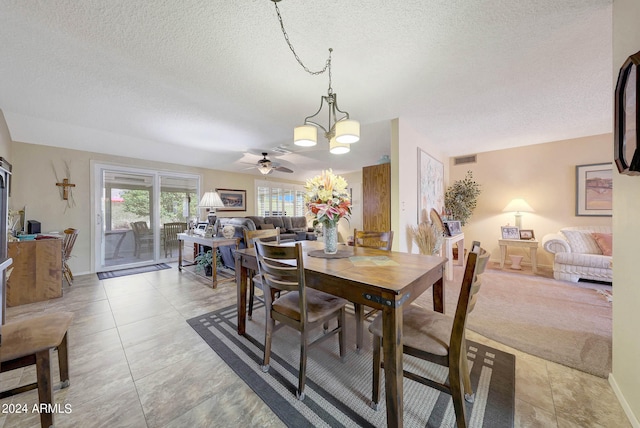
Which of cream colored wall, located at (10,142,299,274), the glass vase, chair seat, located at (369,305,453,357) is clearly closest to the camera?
chair seat, located at (369,305,453,357)

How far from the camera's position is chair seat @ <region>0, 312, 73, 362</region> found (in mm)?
1085

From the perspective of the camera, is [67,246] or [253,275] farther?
[67,246]

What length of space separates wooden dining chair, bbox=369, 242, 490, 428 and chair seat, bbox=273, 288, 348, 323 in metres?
0.34

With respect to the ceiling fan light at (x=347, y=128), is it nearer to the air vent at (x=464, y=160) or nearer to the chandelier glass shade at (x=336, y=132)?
the chandelier glass shade at (x=336, y=132)

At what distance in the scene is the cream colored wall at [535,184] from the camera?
159 inches

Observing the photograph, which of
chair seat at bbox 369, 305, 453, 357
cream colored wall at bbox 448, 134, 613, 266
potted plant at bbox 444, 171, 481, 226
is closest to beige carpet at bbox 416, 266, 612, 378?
chair seat at bbox 369, 305, 453, 357

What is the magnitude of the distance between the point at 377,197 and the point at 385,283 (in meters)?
2.49

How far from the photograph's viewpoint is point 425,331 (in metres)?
1.25

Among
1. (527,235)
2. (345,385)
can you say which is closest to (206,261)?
(345,385)

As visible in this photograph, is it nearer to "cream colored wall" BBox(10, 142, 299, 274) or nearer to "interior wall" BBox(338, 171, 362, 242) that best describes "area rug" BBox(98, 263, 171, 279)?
"cream colored wall" BBox(10, 142, 299, 274)

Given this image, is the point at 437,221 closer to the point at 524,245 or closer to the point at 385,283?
the point at 524,245

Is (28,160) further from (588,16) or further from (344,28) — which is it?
(588,16)

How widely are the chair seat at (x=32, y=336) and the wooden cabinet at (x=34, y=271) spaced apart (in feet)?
7.78

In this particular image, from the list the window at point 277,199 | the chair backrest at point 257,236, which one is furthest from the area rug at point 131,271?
the chair backrest at point 257,236
